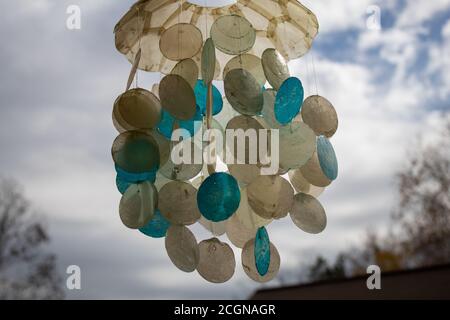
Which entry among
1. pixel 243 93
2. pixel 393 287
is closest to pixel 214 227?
pixel 243 93

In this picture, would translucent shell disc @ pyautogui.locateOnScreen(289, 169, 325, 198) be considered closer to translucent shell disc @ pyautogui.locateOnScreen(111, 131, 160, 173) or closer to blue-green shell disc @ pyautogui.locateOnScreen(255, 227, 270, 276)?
blue-green shell disc @ pyautogui.locateOnScreen(255, 227, 270, 276)

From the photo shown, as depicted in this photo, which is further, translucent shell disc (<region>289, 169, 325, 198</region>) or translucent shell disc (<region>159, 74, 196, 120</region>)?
translucent shell disc (<region>289, 169, 325, 198</region>)

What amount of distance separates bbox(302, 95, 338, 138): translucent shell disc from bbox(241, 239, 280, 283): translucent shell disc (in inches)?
13.5

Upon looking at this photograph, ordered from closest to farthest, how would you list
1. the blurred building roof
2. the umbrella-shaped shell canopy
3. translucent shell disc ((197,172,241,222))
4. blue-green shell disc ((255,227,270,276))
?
1. translucent shell disc ((197,172,241,222))
2. blue-green shell disc ((255,227,270,276))
3. the umbrella-shaped shell canopy
4. the blurred building roof

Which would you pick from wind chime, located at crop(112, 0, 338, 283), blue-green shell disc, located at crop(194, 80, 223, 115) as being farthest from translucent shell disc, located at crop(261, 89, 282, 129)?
blue-green shell disc, located at crop(194, 80, 223, 115)

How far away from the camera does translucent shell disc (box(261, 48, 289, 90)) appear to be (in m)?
1.34

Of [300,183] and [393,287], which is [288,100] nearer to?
[300,183]

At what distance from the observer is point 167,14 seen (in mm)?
1445

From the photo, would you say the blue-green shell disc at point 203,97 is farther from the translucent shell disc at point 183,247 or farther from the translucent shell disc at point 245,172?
the translucent shell disc at point 183,247

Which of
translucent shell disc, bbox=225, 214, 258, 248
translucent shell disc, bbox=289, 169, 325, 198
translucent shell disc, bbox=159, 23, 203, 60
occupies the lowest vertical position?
translucent shell disc, bbox=225, 214, 258, 248

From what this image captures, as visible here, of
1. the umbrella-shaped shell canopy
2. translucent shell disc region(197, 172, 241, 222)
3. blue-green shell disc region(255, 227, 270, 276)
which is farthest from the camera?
the umbrella-shaped shell canopy

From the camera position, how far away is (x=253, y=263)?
1.35 m

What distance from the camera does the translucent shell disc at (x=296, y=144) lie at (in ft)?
4.18
